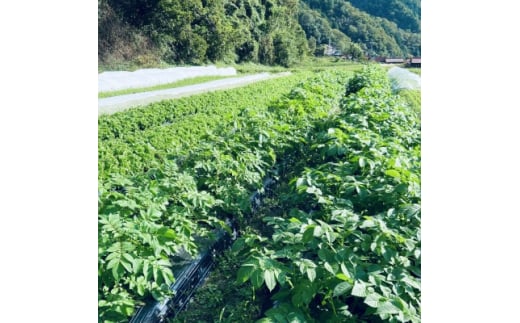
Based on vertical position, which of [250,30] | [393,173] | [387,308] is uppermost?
[250,30]

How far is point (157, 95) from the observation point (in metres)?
5.77

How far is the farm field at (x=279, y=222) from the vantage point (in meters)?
1.61

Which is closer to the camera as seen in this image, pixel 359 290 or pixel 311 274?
pixel 359 290

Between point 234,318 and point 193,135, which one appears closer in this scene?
point 234,318

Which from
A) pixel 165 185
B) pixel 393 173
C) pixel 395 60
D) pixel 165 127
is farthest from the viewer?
pixel 165 127

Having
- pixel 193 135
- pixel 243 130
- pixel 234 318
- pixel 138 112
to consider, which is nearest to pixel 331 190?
pixel 234 318

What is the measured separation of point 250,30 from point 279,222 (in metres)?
3.78

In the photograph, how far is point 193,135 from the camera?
4.92 meters

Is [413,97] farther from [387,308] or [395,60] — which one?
[387,308]

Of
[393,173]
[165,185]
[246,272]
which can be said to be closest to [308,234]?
[246,272]
